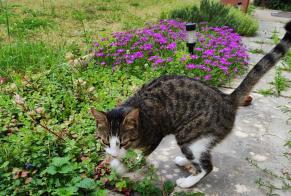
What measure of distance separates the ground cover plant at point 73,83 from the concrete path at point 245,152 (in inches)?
15.3

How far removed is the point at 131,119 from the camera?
288cm

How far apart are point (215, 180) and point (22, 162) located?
1675 mm

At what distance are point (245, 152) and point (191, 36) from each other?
92.6 inches

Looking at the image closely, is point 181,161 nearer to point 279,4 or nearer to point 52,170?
point 52,170

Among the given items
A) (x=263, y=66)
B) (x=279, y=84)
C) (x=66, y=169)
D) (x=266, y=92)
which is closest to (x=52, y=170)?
(x=66, y=169)

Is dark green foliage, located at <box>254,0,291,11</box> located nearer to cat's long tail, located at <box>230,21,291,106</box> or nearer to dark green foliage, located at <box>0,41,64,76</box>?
dark green foliage, located at <box>0,41,64,76</box>

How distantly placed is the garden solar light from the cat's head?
2.70m

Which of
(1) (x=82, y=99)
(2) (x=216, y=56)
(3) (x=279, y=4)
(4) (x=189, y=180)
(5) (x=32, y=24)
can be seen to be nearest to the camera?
(4) (x=189, y=180)

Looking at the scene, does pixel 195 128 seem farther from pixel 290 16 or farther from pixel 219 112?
pixel 290 16

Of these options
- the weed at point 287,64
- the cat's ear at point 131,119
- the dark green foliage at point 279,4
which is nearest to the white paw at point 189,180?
the cat's ear at point 131,119

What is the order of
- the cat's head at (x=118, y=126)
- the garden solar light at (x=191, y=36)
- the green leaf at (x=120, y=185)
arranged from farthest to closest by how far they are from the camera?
1. the garden solar light at (x=191, y=36)
2. the cat's head at (x=118, y=126)
3. the green leaf at (x=120, y=185)

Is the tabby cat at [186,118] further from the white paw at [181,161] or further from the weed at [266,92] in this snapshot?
the weed at [266,92]

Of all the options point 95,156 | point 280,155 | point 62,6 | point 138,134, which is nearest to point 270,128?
point 280,155

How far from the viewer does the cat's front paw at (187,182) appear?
3061 millimetres
